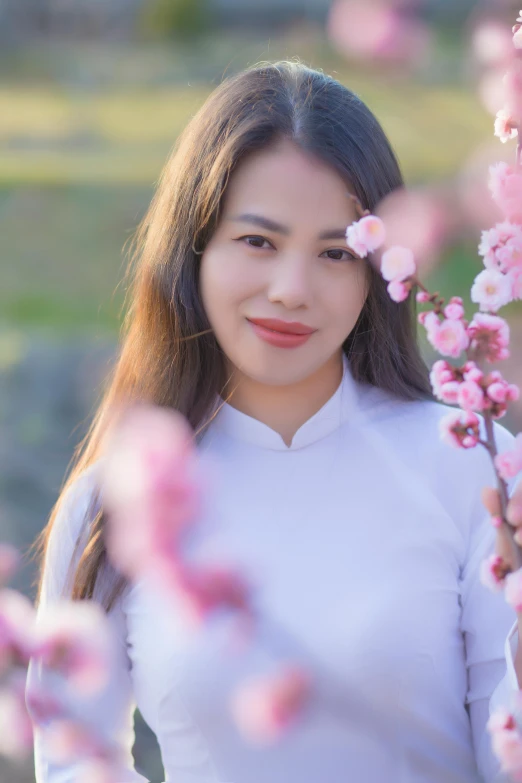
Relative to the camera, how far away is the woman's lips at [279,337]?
106cm

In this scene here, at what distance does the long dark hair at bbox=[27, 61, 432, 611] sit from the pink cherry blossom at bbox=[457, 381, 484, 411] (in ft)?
1.71

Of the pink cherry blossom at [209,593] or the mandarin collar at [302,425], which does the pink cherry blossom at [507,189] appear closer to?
the pink cherry blossom at [209,593]

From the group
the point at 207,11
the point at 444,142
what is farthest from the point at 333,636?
the point at 207,11

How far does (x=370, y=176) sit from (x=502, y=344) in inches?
20.4

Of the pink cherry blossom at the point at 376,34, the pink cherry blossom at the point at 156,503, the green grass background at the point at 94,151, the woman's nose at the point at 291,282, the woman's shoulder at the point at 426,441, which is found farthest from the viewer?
the green grass background at the point at 94,151

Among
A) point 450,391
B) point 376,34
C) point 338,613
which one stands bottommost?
point 338,613

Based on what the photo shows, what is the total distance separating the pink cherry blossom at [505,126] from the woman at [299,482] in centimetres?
30

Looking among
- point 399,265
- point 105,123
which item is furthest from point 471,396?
point 105,123

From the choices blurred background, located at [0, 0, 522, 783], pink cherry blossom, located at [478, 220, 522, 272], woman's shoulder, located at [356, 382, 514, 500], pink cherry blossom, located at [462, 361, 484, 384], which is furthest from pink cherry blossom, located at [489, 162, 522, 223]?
blurred background, located at [0, 0, 522, 783]

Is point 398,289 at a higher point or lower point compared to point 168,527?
higher

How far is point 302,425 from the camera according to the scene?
1232 mm

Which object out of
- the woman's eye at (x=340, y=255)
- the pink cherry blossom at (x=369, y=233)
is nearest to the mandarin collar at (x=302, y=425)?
the woman's eye at (x=340, y=255)

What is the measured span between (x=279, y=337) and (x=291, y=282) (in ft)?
0.22

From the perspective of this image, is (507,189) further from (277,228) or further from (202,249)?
(202,249)
